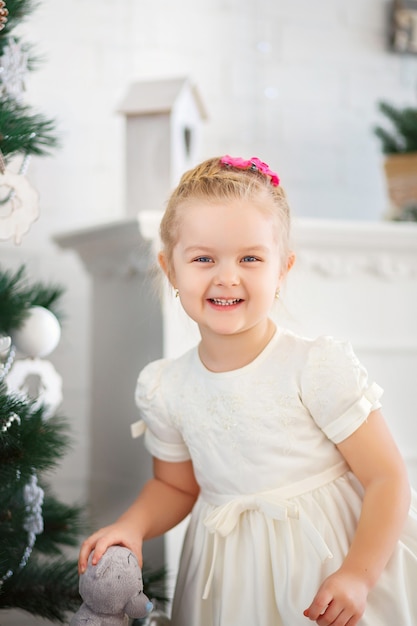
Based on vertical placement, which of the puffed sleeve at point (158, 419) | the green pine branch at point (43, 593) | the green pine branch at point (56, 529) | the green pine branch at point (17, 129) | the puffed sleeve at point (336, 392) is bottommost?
the green pine branch at point (43, 593)

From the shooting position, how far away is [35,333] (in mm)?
926

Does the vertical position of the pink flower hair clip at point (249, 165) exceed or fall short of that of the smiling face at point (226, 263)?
it exceeds it

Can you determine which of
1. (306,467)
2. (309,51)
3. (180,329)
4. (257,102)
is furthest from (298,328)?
(309,51)

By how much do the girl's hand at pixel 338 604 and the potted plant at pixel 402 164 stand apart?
2.83ft

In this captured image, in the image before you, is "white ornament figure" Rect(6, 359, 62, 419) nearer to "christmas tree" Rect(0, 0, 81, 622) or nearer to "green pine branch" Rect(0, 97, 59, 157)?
"christmas tree" Rect(0, 0, 81, 622)

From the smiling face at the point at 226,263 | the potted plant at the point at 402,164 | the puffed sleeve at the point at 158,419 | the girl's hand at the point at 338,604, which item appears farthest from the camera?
the potted plant at the point at 402,164

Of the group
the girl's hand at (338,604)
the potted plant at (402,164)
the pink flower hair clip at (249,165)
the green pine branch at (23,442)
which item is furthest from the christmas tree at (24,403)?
the potted plant at (402,164)

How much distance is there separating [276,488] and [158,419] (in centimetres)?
18

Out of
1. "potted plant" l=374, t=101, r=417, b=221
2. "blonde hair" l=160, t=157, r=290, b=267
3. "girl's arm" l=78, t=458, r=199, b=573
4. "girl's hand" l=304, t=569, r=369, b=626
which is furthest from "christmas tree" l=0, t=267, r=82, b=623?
"potted plant" l=374, t=101, r=417, b=221

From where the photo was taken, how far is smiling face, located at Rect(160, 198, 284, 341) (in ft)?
2.62

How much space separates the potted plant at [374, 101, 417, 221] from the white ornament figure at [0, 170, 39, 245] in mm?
819

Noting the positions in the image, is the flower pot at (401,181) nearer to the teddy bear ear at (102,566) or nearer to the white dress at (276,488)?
the white dress at (276,488)

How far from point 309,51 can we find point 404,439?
0.99 meters

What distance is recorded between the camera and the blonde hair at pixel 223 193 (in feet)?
2.66
